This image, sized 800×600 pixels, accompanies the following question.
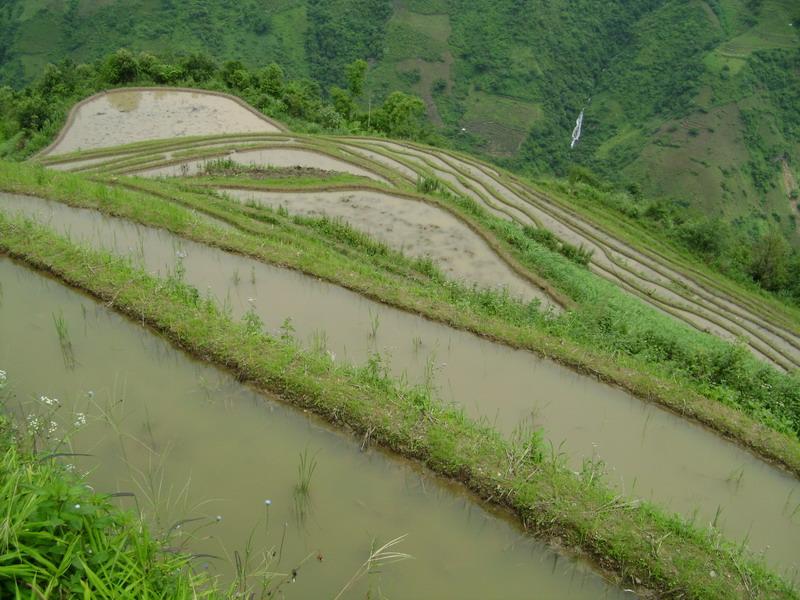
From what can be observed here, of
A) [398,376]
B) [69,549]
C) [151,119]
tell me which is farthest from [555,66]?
[69,549]

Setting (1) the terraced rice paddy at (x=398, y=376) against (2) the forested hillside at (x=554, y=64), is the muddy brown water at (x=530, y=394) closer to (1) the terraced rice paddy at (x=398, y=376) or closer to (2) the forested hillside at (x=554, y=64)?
(1) the terraced rice paddy at (x=398, y=376)

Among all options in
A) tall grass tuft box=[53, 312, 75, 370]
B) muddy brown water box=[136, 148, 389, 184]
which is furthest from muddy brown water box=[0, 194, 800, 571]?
muddy brown water box=[136, 148, 389, 184]

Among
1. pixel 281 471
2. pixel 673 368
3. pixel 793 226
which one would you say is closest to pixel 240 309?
pixel 281 471

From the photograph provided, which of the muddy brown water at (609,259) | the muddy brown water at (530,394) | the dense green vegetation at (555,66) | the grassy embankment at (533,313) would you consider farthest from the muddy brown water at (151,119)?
the dense green vegetation at (555,66)

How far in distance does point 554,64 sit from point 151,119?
51366mm

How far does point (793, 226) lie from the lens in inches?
1801

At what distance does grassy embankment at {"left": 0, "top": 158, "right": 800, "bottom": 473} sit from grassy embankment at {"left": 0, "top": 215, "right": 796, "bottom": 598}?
190 centimetres

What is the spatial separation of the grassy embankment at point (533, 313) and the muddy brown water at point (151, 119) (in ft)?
34.1

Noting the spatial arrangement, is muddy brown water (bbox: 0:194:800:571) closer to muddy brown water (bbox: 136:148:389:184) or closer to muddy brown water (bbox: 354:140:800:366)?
muddy brown water (bbox: 136:148:389:184)

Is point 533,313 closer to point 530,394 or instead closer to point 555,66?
point 530,394

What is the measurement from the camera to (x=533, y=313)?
9.12m

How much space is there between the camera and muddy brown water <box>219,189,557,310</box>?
1177 centimetres

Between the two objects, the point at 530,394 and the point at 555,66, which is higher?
the point at 555,66

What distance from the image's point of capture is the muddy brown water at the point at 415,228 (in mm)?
11766
